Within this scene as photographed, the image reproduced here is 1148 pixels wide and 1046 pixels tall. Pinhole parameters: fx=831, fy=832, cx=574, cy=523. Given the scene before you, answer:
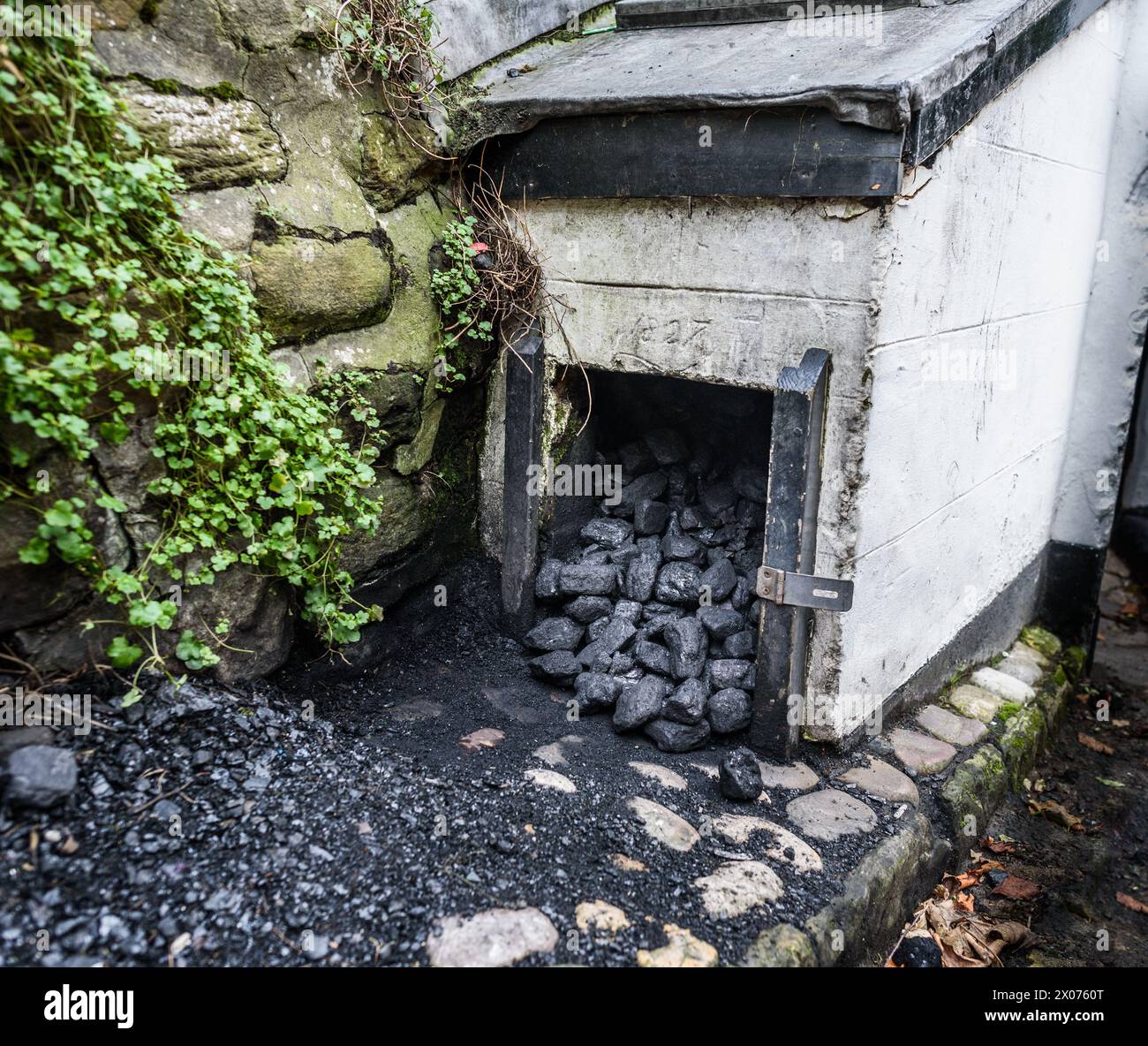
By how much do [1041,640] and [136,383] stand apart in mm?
5912

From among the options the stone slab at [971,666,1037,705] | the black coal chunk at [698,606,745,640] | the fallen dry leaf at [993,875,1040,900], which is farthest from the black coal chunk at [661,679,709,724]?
the stone slab at [971,666,1037,705]

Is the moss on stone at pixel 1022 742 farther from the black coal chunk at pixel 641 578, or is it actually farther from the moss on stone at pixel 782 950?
the moss on stone at pixel 782 950

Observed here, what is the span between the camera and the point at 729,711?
381 cm

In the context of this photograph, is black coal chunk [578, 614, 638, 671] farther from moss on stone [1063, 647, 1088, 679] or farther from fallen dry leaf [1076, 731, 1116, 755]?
moss on stone [1063, 647, 1088, 679]

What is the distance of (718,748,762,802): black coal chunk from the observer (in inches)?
133

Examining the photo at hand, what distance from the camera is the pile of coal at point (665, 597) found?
3883 millimetres

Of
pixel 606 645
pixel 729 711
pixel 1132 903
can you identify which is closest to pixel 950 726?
pixel 1132 903

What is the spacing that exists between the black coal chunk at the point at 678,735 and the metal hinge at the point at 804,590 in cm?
71

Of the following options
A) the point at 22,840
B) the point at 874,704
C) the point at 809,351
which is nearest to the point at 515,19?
the point at 809,351

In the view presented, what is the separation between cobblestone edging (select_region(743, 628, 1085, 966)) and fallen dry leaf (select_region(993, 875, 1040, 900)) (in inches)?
9.8

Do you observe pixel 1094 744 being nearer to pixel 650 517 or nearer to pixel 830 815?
pixel 830 815

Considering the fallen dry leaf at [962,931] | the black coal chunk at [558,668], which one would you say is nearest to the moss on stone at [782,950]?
the fallen dry leaf at [962,931]

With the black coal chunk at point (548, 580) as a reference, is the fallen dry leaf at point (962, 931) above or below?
below

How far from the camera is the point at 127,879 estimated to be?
2.38 metres
